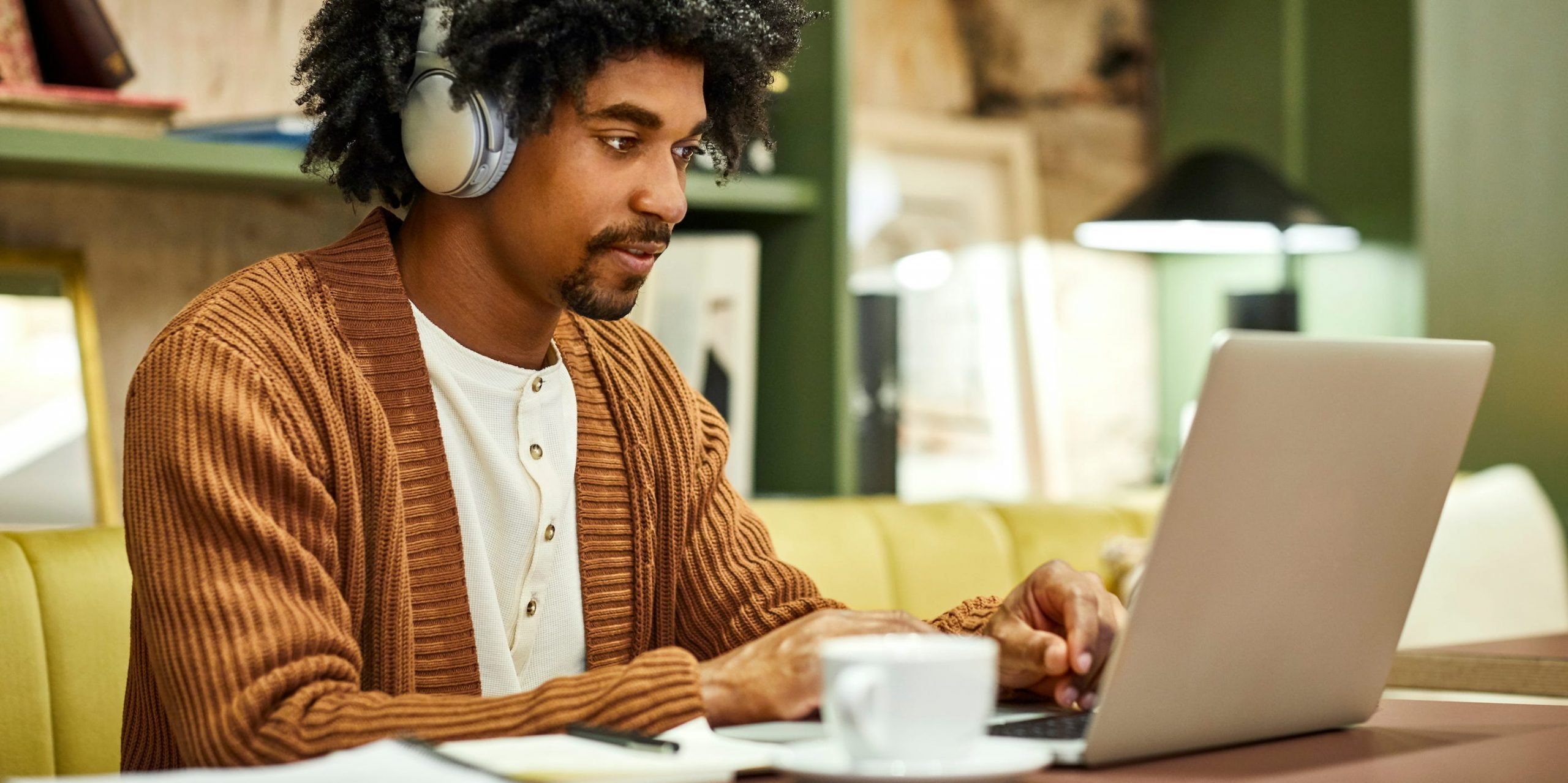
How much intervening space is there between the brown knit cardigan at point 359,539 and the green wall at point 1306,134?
164 cm

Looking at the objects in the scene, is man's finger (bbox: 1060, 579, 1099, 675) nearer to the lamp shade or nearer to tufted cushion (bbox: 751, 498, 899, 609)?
tufted cushion (bbox: 751, 498, 899, 609)

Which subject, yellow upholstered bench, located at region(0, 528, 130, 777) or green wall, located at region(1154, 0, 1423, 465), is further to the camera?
green wall, located at region(1154, 0, 1423, 465)

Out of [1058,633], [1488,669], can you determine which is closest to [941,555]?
[1488,669]

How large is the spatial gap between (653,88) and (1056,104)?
67.8 inches


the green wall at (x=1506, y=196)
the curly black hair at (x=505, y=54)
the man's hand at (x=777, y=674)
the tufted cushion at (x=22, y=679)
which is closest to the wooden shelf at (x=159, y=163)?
the curly black hair at (x=505, y=54)

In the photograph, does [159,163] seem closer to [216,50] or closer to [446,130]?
[216,50]

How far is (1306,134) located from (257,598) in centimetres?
246

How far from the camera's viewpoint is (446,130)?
126 cm

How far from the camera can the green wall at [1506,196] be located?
9.02 feet

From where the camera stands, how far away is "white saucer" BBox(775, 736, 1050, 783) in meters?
0.67

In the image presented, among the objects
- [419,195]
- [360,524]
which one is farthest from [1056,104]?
[360,524]

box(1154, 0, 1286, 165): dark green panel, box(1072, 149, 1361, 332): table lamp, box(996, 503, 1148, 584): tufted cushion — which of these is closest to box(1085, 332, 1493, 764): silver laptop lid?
box(996, 503, 1148, 584): tufted cushion

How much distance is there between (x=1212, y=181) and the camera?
255 centimetres

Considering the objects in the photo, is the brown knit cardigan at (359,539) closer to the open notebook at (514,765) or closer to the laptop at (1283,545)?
the open notebook at (514,765)
